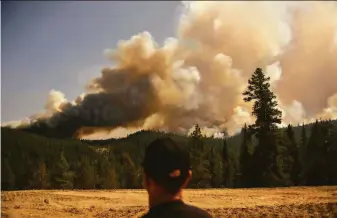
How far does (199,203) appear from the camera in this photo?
214 inches

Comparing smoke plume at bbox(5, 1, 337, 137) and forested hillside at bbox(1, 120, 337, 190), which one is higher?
smoke plume at bbox(5, 1, 337, 137)

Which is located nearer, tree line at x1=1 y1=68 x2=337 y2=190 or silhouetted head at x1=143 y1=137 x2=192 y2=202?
silhouetted head at x1=143 y1=137 x2=192 y2=202

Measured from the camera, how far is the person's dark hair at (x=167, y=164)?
1.91 m

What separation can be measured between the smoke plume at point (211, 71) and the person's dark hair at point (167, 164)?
348 cm

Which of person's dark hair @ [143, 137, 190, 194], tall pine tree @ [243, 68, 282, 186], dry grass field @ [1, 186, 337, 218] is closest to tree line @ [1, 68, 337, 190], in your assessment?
tall pine tree @ [243, 68, 282, 186]

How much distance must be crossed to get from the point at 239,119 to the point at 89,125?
1.78 m

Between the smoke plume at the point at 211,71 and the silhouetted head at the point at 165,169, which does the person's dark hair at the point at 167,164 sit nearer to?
the silhouetted head at the point at 165,169

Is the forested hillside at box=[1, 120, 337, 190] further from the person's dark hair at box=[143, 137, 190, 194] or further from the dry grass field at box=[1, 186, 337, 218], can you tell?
the person's dark hair at box=[143, 137, 190, 194]

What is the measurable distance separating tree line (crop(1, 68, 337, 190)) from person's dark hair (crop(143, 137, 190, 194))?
3.52 meters

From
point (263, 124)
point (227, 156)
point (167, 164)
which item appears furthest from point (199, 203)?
point (167, 164)

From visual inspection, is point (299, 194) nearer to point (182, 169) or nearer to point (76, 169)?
point (76, 169)

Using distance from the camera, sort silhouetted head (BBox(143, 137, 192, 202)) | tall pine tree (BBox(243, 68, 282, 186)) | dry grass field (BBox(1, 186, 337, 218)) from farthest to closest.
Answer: tall pine tree (BBox(243, 68, 282, 186))
dry grass field (BBox(1, 186, 337, 218))
silhouetted head (BBox(143, 137, 192, 202))

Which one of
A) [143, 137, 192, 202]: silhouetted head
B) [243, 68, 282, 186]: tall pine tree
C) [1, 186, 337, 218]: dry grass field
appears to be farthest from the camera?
[243, 68, 282, 186]: tall pine tree

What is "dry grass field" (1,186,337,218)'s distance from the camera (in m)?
5.42
